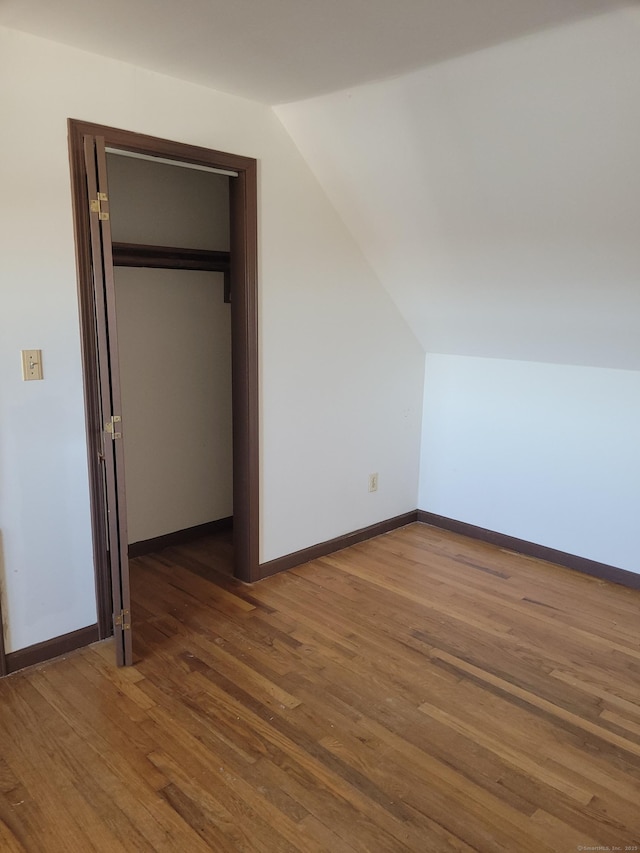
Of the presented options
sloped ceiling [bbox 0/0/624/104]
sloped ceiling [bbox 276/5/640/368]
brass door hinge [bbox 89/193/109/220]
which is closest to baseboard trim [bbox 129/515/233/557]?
sloped ceiling [bbox 276/5/640/368]

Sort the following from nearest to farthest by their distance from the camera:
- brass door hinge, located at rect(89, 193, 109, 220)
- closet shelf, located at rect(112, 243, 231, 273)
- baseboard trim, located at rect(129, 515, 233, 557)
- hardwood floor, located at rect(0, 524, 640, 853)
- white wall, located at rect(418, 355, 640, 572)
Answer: hardwood floor, located at rect(0, 524, 640, 853) < brass door hinge, located at rect(89, 193, 109, 220) < closet shelf, located at rect(112, 243, 231, 273) < white wall, located at rect(418, 355, 640, 572) < baseboard trim, located at rect(129, 515, 233, 557)

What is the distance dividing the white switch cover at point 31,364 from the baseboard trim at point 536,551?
265 centimetres

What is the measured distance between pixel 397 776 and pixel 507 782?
0.34 metres

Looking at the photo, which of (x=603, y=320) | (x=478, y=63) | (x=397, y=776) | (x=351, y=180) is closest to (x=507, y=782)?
(x=397, y=776)

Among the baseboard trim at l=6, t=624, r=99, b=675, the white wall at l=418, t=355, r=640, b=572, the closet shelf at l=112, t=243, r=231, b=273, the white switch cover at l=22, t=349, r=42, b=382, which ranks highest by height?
the closet shelf at l=112, t=243, r=231, b=273

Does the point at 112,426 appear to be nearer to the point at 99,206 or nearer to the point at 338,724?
the point at 99,206

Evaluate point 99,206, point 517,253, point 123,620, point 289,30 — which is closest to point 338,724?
point 123,620

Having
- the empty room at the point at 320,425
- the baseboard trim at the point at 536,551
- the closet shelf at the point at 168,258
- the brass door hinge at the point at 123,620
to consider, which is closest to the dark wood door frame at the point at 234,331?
the empty room at the point at 320,425

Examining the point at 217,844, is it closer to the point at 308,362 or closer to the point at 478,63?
the point at 308,362

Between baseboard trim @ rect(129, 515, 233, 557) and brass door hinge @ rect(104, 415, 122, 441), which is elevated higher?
brass door hinge @ rect(104, 415, 122, 441)

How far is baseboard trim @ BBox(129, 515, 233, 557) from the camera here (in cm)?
358

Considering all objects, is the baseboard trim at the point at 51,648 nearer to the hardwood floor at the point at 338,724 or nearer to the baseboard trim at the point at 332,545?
the hardwood floor at the point at 338,724

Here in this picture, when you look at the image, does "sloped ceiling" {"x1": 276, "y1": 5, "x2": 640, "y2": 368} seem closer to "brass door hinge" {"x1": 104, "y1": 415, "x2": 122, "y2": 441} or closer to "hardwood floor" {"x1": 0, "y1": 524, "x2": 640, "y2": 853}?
"hardwood floor" {"x1": 0, "y1": 524, "x2": 640, "y2": 853}

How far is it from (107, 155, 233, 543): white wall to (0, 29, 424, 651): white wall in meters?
0.70
